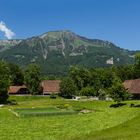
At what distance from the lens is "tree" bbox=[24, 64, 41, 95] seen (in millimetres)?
179500

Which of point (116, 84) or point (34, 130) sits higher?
point (116, 84)

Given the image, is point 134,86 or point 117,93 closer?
point 117,93

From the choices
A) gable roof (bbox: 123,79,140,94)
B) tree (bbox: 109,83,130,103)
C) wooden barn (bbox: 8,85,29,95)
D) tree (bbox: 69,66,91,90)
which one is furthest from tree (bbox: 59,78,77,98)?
tree (bbox: 109,83,130,103)

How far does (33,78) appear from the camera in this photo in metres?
→ 180

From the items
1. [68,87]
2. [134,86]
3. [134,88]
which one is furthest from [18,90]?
[134,88]

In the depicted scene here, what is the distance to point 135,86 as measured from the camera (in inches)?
5468

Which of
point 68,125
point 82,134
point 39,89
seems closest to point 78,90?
point 39,89

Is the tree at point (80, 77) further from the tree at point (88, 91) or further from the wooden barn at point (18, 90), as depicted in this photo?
the wooden barn at point (18, 90)

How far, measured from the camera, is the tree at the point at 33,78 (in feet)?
589

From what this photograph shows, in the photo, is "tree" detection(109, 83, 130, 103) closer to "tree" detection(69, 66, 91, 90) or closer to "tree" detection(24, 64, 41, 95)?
"tree" detection(69, 66, 91, 90)

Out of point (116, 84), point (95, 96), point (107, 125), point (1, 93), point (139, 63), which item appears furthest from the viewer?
point (95, 96)

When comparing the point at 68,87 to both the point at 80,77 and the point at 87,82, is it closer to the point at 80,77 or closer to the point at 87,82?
the point at 80,77

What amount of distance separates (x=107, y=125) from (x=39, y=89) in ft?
416

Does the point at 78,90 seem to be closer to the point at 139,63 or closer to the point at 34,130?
the point at 139,63
